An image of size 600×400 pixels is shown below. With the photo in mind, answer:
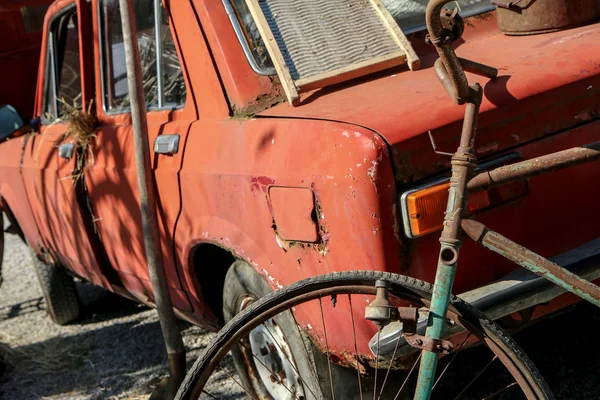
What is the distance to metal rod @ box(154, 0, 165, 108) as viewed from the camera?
3688mm

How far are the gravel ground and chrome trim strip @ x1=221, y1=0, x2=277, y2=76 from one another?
1657 mm

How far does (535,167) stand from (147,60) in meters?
2.41

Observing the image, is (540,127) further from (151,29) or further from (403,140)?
(151,29)

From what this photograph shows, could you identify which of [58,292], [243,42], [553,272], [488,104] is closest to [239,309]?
[243,42]

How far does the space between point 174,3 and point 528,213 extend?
5.62 ft

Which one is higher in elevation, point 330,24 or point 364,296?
point 330,24

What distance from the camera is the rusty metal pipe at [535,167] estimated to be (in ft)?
7.25

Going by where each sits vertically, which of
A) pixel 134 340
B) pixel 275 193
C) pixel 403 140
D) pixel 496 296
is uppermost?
pixel 403 140

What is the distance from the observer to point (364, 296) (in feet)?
8.41

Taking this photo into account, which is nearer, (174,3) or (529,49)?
(529,49)

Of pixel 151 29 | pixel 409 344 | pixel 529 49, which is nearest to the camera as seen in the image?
pixel 409 344

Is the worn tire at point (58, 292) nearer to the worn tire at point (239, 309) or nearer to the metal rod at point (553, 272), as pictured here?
the worn tire at point (239, 309)

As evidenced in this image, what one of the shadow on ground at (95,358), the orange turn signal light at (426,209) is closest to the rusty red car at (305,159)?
the orange turn signal light at (426,209)

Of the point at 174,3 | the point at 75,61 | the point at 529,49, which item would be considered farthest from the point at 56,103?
the point at 529,49
